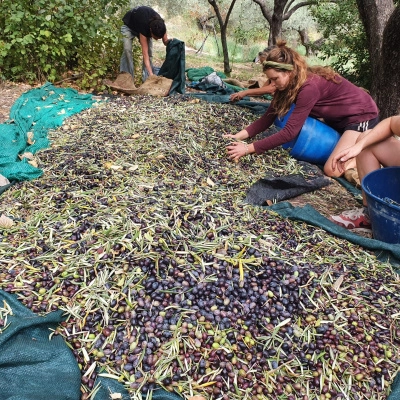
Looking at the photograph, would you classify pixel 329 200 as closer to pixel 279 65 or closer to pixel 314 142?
pixel 314 142

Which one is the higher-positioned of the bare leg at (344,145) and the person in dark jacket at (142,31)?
the person in dark jacket at (142,31)

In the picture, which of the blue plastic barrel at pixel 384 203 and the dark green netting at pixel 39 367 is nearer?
the dark green netting at pixel 39 367

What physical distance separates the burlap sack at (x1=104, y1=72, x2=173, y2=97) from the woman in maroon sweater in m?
2.02

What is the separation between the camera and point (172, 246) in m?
2.00

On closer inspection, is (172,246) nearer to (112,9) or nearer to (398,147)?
(398,147)

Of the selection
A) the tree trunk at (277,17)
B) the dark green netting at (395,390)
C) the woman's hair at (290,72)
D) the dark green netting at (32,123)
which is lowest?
the dark green netting at (32,123)

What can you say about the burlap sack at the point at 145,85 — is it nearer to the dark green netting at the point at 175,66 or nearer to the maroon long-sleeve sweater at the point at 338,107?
the dark green netting at the point at 175,66

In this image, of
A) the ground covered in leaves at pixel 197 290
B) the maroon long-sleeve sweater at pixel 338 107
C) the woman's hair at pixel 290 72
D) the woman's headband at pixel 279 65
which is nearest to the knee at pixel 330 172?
the maroon long-sleeve sweater at pixel 338 107

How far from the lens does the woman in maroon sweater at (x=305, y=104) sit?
122 inches

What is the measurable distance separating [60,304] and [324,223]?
1692mm

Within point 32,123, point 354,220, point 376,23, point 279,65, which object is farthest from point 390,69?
point 32,123

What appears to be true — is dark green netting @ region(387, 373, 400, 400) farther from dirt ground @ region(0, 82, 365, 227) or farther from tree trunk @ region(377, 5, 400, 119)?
tree trunk @ region(377, 5, 400, 119)

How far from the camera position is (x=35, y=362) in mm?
1508

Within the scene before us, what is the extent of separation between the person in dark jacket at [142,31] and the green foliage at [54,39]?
8.4 inches
